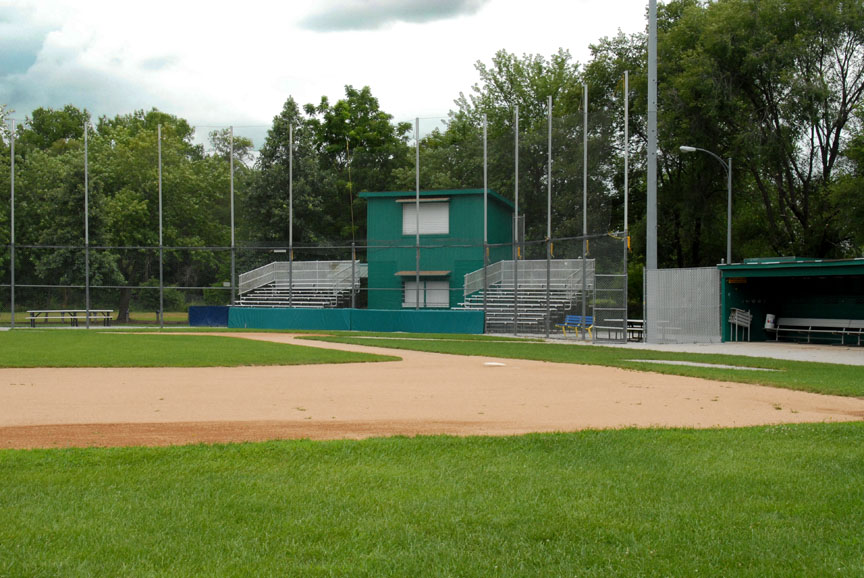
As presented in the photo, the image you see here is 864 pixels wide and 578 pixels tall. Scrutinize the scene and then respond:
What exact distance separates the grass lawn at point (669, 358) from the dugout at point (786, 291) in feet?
22.7

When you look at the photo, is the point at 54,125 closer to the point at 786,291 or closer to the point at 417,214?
the point at 417,214

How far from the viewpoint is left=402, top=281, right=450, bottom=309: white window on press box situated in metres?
36.8

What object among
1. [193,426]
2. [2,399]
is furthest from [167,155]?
[193,426]

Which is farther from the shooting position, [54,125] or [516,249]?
[54,125]

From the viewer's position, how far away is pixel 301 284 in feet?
128

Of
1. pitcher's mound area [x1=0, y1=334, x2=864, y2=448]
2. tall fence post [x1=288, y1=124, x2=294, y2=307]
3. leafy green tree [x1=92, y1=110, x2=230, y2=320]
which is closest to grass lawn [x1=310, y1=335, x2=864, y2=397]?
pitcher's mound area [x1=0, y1=334, x2=864, y2=448]

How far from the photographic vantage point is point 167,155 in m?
53.0

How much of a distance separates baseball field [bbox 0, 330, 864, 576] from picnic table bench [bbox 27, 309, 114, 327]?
87.4 feet

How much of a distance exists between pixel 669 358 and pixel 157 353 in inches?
524

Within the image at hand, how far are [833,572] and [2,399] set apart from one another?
1144 centimetres

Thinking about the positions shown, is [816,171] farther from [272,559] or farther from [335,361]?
[272,559]

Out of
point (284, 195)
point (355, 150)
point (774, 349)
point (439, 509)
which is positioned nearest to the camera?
point (439, 509)

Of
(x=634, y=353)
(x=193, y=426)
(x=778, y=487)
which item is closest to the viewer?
(x=778, y=487)

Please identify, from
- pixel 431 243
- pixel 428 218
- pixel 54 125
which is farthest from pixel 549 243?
pixel 54 125
